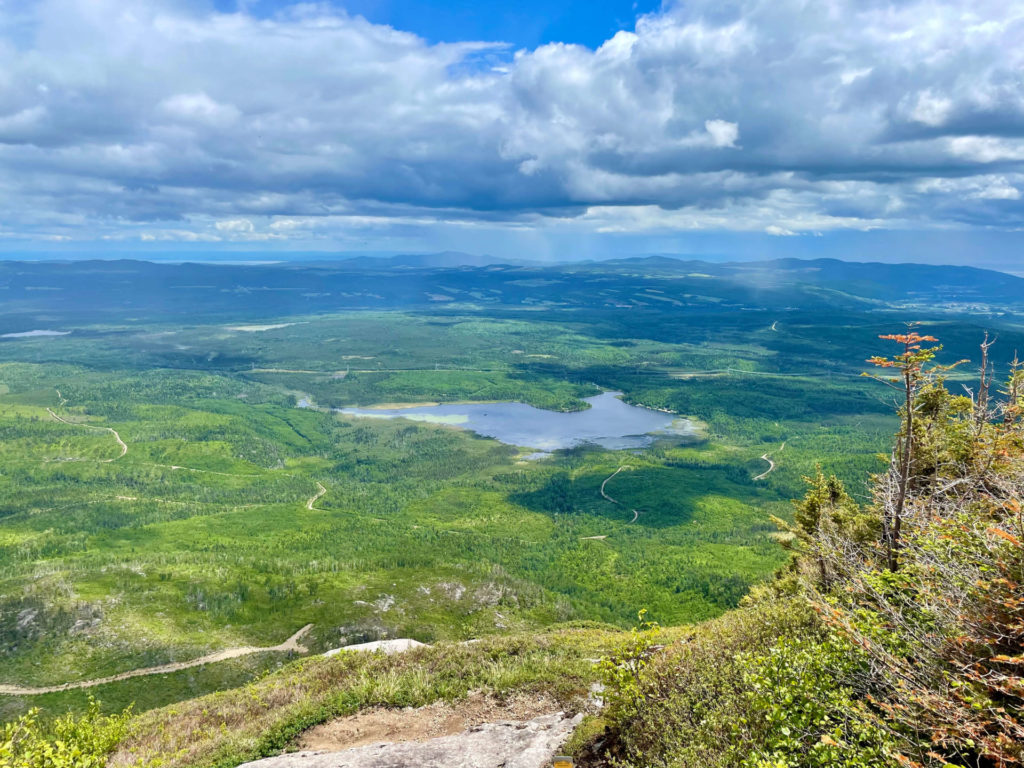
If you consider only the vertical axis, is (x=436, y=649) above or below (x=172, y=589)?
above

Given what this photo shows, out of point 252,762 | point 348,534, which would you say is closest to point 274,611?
point 348,534

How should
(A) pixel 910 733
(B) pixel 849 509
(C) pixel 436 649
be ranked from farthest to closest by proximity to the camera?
(B) pixel 849 509 < (C) pixel 436 649 < (A) pixel 910 733

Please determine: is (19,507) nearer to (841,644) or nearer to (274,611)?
(274,611)

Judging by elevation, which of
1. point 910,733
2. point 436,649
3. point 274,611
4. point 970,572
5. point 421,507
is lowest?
point 421,507

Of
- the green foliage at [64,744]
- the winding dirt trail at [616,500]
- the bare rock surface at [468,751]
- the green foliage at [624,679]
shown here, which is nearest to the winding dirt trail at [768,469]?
the winding dirt trail at [616,500]

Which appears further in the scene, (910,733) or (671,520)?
(671,520)

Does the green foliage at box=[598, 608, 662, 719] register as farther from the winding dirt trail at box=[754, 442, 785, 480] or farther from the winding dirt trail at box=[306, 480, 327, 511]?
the winding dirt trail at box=[754, 442, 785, 480]

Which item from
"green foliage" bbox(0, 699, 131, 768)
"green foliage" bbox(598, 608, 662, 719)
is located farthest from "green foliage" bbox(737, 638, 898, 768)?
"green foliage" bbox(0, 699, 131, 768)

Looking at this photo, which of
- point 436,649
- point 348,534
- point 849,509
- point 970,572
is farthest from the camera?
point 348,534
